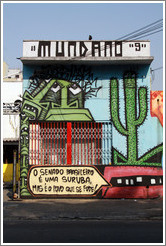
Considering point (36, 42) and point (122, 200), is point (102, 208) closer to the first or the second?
point (122, 200)

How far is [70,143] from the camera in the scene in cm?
1623

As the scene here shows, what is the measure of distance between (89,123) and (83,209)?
15.1 ft

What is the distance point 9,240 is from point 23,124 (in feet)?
28.4

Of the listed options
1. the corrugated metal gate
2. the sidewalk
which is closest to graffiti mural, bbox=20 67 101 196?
the corrugated metal gate

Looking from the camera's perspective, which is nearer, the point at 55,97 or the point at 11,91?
the point at 55,97

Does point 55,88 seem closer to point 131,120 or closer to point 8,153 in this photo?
point 131,120

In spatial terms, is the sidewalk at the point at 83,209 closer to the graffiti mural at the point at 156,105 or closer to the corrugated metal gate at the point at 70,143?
the corrugated metal gate at the point at 70,143

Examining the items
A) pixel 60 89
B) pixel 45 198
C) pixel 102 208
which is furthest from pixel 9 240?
pixel 60 89

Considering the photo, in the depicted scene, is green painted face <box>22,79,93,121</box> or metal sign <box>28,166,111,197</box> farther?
green painted face <box>22,79,93,121</box>

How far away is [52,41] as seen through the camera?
16188 millimetres

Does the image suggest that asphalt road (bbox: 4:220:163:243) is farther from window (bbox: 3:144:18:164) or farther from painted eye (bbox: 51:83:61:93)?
window (bbox: 3:144:18:164)

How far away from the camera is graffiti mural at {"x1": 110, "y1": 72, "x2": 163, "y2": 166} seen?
1609cm

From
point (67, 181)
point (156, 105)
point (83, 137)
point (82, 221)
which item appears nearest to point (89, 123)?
point (83, 137)

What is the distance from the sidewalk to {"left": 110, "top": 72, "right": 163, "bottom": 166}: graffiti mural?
1887 mm
